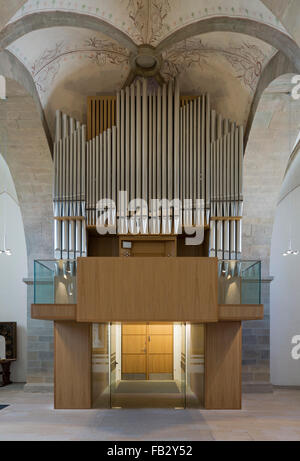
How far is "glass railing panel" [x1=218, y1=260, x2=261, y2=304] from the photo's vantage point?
372 inches

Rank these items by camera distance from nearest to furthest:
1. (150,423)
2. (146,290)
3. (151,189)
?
(146,290) < (150,423) < (151,189)

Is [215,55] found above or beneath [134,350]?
above

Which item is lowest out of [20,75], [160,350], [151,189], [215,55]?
[160,350]

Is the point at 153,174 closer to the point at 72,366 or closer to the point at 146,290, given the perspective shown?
the point at 146,290

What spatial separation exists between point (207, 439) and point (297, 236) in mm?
7605

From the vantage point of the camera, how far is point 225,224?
11.2 m

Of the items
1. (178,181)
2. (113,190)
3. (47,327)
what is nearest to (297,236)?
(178,181)

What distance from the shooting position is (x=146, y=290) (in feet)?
29.0

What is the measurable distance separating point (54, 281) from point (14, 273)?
5723 millimetres

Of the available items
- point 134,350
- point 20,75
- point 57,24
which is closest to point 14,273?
point 134,350

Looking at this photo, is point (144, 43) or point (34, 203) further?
point (34, 203)

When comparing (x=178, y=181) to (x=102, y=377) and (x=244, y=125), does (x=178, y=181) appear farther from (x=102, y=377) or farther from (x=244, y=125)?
(x=102, y=377)

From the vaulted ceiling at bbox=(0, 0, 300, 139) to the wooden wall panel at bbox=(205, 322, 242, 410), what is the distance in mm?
4543

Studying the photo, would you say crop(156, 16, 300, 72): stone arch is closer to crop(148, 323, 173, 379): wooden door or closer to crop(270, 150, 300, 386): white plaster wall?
crop(270, 150, 300, 386): white plaster wall
